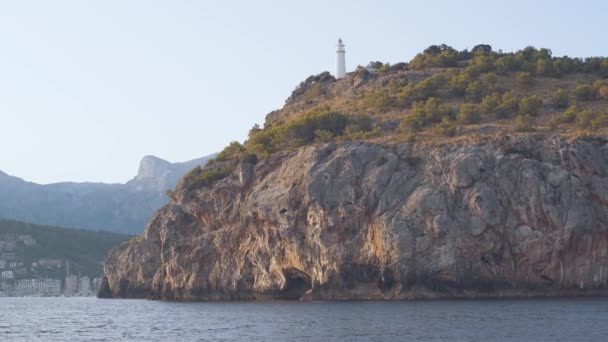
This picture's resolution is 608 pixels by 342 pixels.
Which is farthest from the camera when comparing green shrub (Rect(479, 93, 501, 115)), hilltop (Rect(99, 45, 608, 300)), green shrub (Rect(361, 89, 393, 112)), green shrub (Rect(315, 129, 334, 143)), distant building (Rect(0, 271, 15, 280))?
distant building (Rect(0, 271, 15, 280))

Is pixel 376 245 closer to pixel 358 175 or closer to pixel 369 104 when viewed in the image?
pixel 358 175

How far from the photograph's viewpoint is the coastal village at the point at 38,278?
180 m

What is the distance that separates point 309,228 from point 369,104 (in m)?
27.7

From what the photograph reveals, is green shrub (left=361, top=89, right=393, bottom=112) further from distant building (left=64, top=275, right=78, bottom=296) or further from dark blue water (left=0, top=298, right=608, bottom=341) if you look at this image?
distant building (left=64, top=275, right=78, bottom=296)

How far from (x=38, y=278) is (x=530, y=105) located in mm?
117862

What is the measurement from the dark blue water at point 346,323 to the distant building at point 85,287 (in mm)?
97898

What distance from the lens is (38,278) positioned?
188750mm

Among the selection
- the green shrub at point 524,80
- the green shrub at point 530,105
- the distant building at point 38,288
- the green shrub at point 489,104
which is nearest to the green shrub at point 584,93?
the green shrub at point 530,105

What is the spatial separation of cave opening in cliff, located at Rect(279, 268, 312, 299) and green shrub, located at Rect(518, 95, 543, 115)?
2582 cm

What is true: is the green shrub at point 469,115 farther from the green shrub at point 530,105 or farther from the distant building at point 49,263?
the distant building at point 49,263

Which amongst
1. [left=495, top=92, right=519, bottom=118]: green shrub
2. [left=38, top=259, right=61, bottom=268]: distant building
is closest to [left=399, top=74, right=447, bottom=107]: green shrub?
[left=495, top=92, right=519, bottom=118]: green shrub

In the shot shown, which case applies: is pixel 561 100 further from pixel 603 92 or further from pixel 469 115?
pixel 469 115

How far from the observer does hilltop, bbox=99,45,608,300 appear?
249 feet

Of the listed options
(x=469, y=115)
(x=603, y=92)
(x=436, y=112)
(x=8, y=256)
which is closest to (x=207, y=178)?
(x=436, y=112)
